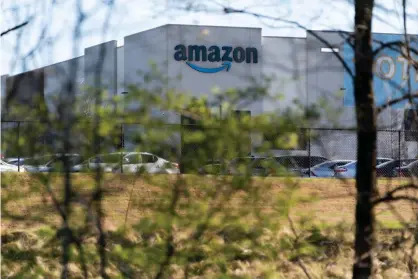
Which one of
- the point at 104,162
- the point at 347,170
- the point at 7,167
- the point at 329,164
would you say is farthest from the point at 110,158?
the point at 329,164

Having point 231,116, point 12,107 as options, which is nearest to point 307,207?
point 231,116

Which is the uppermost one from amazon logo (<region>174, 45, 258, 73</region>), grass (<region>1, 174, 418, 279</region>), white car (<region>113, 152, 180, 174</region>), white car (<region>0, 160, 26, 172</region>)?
amazon logo (<region>174, 45, 258, 73</region>)

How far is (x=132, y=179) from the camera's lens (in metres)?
5.13

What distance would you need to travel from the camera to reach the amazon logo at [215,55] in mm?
5406

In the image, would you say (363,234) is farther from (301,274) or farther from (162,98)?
(162,98)

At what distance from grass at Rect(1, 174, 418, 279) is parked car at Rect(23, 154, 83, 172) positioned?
0.10 metres

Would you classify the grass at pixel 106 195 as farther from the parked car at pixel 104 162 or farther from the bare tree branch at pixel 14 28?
the bare tree branch at pixel 14 28

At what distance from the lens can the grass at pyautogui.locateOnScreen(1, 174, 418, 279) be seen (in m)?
Result: 4.96

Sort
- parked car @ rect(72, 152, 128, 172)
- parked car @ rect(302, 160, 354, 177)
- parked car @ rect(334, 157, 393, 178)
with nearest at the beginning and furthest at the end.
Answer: parked car @ rect(72, 152, 128, 172)
parked car @ rect(334, 157, 393, 178)
parked car @ rect(302, 160, 354, 177)

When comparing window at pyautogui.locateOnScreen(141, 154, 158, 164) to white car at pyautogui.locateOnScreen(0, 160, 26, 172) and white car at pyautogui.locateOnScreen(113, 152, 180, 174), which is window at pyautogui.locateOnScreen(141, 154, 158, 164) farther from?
white car at pyautogui.locateOnScreen(0, 160, 26, 172)

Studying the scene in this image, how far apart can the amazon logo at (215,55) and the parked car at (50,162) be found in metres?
1.09

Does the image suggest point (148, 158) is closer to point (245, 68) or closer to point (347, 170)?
point (245, 68)

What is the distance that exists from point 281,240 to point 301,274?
0.75 meters

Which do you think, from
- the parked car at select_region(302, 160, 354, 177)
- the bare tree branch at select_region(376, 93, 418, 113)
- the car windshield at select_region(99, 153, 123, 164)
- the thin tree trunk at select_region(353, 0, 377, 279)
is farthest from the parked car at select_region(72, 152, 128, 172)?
the parked car at select_region(302, 160, 354, 177)
